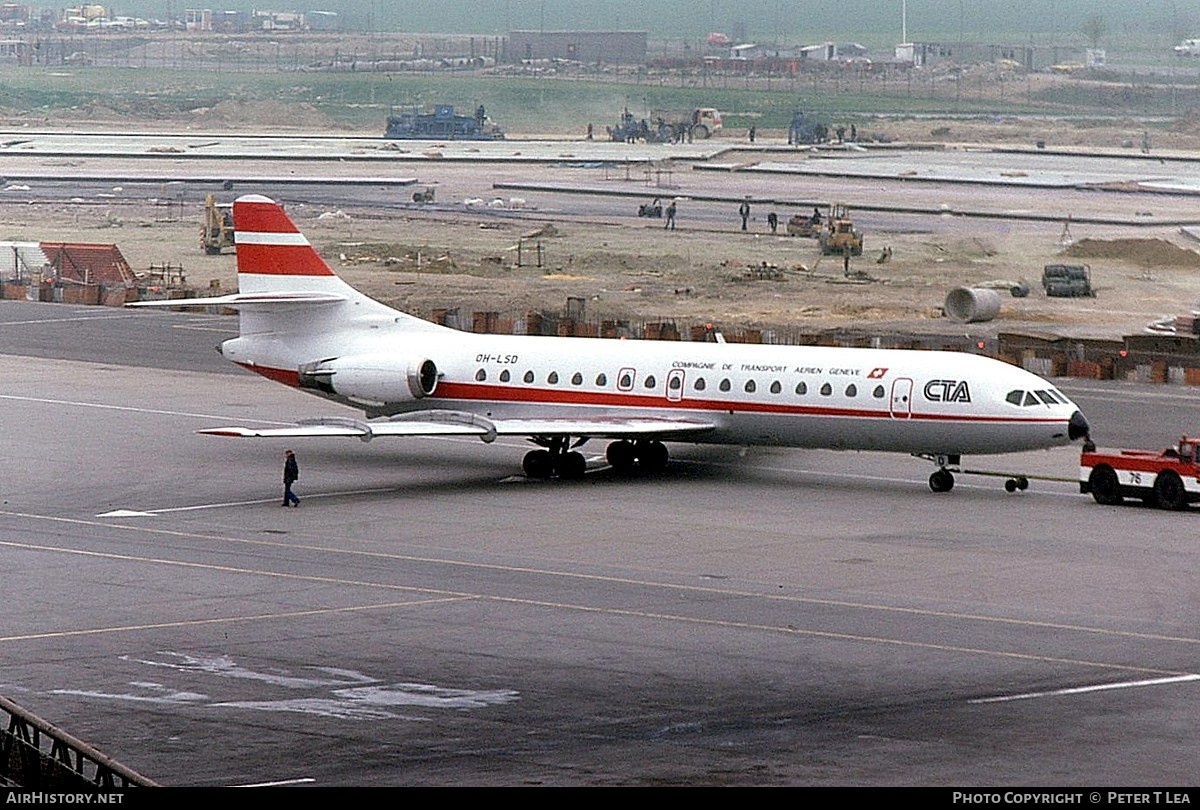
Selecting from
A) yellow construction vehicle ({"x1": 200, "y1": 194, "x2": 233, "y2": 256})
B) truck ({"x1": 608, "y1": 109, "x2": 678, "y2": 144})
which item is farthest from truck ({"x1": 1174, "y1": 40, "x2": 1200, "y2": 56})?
yellow construction vehicle ({"x1": 200, "y1": 194, "x2": 233, "y2": 256})

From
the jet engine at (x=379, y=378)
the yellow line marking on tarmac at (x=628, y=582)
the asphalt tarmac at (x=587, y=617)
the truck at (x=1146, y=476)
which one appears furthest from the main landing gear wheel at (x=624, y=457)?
the yellow line marking on tarmac at (x=628, y=582)

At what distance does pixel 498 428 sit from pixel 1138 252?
6485 cm

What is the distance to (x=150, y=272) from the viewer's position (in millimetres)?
100125

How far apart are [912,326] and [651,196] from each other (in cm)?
6345

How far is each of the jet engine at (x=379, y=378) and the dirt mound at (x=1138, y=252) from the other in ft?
199

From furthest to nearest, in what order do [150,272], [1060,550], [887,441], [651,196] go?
1. [651,196]
2. [150,272]
3. [887,441]
4. [1060,550]

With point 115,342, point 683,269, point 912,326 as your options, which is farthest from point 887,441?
point 683,269

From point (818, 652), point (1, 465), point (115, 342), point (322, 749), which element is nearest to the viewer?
point (322, 749)

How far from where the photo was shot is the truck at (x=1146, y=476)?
4341 cm

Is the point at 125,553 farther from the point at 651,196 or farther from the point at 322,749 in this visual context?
the point at 651,196

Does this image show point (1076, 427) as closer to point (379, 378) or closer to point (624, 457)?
point (624, 457)

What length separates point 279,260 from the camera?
53469 millimetres

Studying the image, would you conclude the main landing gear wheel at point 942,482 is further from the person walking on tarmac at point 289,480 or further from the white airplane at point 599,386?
the person walking on tarmac at point 289,480

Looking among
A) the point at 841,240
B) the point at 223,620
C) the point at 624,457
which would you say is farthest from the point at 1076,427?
the point at 841,240
